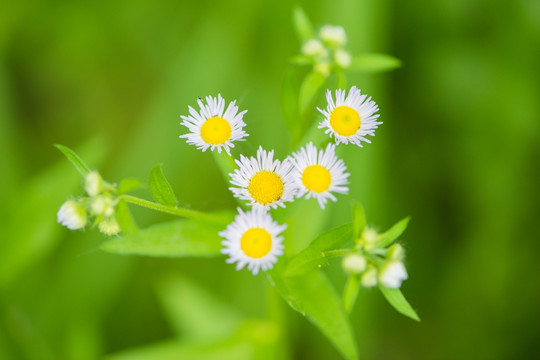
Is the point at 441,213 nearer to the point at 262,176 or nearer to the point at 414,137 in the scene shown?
Result: the point at 414,137

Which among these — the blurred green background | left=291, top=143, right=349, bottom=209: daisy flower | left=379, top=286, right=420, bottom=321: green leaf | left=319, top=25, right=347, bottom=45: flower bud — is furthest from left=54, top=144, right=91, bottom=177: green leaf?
the blurred green background

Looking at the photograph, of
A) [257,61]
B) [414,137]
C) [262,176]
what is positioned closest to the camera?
[262,176]

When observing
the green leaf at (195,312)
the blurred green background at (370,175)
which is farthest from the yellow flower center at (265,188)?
the green leaf at (195,312)

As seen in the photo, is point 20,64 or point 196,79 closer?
point 196,79

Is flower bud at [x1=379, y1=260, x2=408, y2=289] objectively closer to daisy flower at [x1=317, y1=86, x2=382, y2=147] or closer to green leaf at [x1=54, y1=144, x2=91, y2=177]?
daisy flower at [x1=317, y1=86, x2=382, y2=147]

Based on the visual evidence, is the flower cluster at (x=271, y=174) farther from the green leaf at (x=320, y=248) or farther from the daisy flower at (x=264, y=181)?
the green leaf at (x=320, y=248)

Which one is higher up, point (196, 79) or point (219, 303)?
point (196, 79)

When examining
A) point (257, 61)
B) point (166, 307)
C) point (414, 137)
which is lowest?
point (166, 307)

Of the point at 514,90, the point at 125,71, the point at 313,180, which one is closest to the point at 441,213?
the point at 514,90
